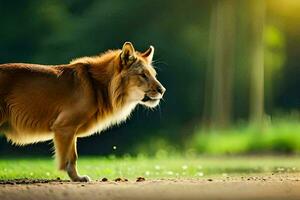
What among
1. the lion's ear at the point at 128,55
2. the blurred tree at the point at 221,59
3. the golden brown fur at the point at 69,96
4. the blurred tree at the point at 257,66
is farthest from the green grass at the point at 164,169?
the blurred tree at the point at 221,59

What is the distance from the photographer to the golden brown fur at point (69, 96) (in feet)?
34.6

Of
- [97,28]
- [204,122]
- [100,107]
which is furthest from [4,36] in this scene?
[100,107]

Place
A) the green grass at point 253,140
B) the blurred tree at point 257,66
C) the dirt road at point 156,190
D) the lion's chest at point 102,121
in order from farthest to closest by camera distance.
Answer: the blurred tree at point 257,66 → the green grass at point 253,140 → the lion's chest at point 102,121 → the dirt road at point 156,190

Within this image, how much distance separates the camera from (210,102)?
2288 centimetres

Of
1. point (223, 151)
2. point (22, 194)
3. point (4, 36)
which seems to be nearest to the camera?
point (22, 194)

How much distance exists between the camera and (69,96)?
1063 cm

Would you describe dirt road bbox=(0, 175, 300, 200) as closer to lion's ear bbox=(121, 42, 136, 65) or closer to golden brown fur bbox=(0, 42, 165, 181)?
golden brown fur bbox=(0, 42, 165, 181)

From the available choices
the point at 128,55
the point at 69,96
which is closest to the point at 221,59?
the point at 128,55

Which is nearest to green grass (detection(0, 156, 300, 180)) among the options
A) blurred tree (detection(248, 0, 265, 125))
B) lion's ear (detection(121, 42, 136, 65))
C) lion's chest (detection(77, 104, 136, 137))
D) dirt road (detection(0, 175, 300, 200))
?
lion's chest (detection(77, 104, 136, 137))

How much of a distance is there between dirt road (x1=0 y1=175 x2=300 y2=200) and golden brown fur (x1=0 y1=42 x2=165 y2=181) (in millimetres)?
858

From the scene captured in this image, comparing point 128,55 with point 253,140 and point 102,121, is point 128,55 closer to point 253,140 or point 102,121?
point 102,121

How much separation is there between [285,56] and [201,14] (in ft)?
9.04

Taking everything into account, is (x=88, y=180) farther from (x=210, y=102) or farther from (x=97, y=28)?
(x=210, y=102)

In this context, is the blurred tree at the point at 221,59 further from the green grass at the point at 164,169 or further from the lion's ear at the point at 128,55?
the lion's ear at the point at 128,55
